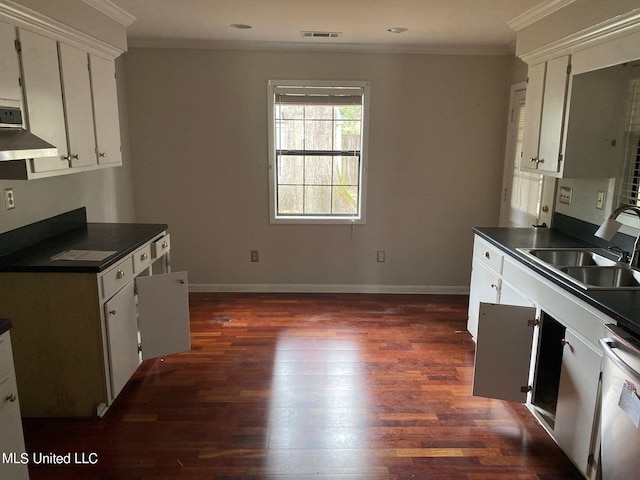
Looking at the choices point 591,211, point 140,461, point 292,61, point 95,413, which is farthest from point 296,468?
point 292,61

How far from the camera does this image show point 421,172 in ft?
14.5

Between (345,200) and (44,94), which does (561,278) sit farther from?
(44,94)

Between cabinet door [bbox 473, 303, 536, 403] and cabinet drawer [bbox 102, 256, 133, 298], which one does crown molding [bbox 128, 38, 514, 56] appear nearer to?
cabinet drawer [bbox 102, 256, 133, 298]

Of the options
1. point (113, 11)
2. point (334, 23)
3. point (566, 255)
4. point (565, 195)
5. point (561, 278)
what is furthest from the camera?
point (334, 23)

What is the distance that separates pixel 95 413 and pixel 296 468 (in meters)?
1.17

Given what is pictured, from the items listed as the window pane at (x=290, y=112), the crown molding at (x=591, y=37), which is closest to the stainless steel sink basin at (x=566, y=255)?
the crown molding at (x=591, y=37)

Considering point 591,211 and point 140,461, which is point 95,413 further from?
point 591,211

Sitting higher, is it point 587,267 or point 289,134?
point 289,134

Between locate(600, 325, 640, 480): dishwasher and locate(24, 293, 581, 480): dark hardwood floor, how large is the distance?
0.50 metres

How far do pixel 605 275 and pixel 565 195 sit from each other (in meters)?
0.94

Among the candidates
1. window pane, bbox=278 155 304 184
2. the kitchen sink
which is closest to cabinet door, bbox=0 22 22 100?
window pane, bbox=278 155 304 184

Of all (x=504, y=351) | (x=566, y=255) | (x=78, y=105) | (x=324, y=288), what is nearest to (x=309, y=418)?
(x=504, y=351)

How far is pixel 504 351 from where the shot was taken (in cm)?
246

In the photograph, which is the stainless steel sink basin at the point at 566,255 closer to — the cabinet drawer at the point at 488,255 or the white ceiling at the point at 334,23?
the cabinet drawer at the point at 488,255
